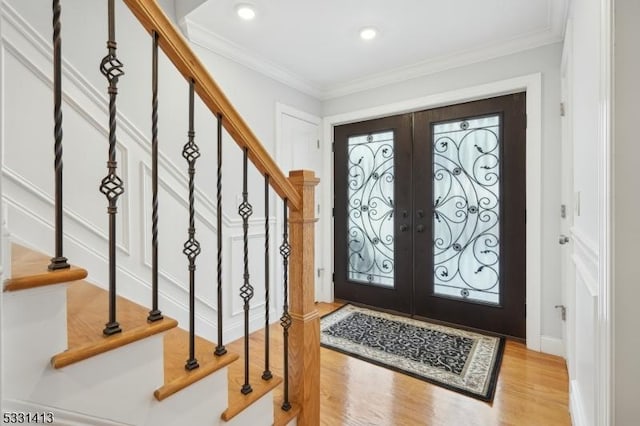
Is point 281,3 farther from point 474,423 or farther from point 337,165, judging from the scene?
point 474,423

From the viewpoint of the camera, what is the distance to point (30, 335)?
2.17 ft

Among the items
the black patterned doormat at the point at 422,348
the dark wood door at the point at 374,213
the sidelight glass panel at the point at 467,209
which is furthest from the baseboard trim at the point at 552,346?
the dark wood door at the point at 374,213

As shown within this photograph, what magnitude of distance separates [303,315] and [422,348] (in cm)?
143

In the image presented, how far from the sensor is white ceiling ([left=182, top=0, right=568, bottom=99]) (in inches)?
79.5

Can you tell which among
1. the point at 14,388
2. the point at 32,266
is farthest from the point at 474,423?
the point at 32,266

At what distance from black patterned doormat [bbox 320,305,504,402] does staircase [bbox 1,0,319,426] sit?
3.24 ft

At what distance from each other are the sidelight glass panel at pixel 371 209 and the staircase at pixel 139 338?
1837 mm

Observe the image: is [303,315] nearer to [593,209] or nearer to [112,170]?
[112,170]

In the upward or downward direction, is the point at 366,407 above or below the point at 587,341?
below

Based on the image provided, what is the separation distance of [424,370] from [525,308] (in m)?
1.05

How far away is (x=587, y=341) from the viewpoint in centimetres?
119

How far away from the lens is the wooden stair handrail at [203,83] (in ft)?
2.89

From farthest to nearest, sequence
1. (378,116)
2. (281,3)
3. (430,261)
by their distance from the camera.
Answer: (378,116) → (430,261) → (281,3)
